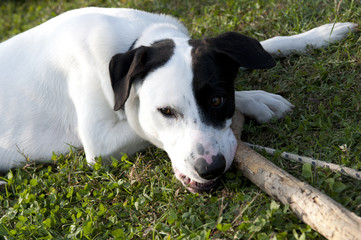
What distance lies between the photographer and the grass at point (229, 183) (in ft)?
7.99

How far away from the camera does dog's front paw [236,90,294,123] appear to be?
→ 129 inches

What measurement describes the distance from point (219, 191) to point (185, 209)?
25 centimetres

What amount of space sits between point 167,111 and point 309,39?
1873 millimetres

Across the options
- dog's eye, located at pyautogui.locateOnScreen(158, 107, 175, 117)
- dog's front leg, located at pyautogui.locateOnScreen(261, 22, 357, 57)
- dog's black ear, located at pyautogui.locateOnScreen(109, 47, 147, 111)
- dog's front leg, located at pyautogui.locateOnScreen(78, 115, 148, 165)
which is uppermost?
dog's black ear, located at pyautogui.locateOnScreen(109, 47, 147, 111)

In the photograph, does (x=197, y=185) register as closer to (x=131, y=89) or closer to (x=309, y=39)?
(x=131, y=89)

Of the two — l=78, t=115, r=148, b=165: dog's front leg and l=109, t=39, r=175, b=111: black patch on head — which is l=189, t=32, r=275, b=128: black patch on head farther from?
l=78, t=115, r=148, b=165: dog's front leg

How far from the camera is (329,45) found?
3834mm

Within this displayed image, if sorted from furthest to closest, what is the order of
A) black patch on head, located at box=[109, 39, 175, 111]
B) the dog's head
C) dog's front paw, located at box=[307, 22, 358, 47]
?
1. dog's front paw, located at box=[307, 22, 358, 47]
2. black patch on head, located at box=[109, 39, 175, 111]
3. the dog's head

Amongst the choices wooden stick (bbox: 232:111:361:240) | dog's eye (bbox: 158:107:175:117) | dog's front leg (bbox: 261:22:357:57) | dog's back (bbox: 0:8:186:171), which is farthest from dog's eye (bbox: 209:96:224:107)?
dog's front leg (bbox: 261:22:357:57)

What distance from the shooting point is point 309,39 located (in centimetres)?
392

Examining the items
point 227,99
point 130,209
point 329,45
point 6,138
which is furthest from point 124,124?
point 329,45

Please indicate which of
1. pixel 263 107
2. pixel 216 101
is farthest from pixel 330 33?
pixel 216 101

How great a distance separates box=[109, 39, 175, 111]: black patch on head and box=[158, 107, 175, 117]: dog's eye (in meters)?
0.25

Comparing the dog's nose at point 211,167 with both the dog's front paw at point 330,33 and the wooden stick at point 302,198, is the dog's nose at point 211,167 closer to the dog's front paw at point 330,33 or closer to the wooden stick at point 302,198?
the wooden stick at point 302,198
